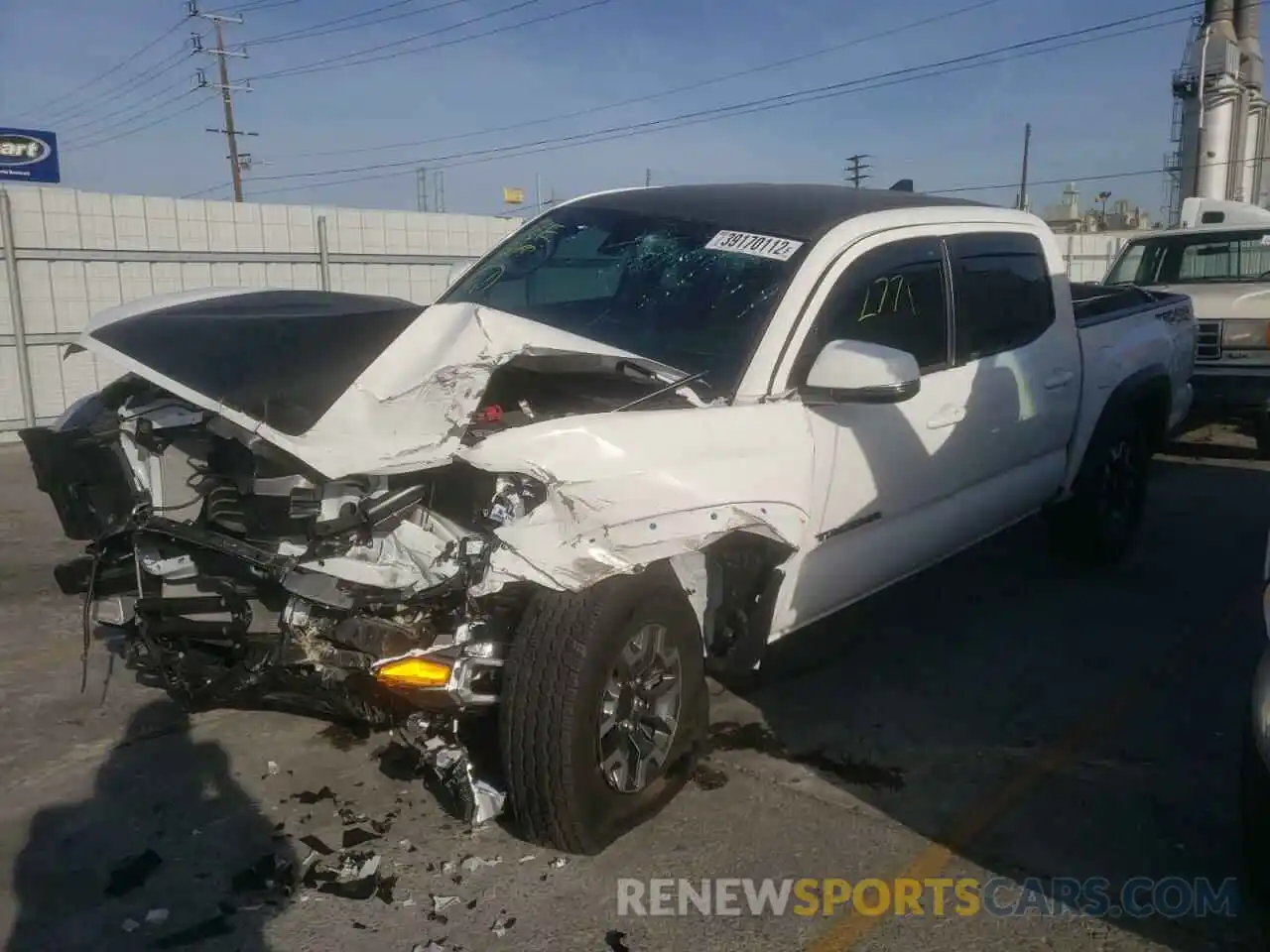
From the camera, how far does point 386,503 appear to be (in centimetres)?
309

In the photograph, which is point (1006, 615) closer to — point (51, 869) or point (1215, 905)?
point (1215, 905)

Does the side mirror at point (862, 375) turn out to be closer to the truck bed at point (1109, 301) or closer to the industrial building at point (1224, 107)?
the truck bed at point (1109, 301)

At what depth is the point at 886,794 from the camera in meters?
3.68

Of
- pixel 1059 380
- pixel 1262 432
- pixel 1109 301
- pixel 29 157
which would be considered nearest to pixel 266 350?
pixel 1059 380

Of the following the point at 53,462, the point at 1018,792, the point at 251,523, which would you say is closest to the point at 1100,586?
the point at 1018,792

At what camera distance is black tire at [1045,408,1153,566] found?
573 cm

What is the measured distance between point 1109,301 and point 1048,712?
10.0ft

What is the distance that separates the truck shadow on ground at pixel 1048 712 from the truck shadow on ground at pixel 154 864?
5.65 ft

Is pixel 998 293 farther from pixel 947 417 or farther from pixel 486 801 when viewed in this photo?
pixel 486 801

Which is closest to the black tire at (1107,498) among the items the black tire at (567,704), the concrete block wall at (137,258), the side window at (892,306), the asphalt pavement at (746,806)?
the asphalt pavement at (746,806)

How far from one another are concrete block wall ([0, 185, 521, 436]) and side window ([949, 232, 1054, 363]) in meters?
7.17

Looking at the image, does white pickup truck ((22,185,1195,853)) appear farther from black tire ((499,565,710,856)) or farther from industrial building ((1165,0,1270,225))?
industrial building ((1165,0,1270,225))

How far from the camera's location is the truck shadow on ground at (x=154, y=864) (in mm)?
2924

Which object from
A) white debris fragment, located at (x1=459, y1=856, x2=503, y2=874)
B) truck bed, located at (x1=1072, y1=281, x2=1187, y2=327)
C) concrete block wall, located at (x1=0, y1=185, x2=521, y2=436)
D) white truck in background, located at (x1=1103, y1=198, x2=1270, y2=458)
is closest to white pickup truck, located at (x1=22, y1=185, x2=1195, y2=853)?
white debris fragment, located at (x1=459, y1=856, x2=503, y2=874)
